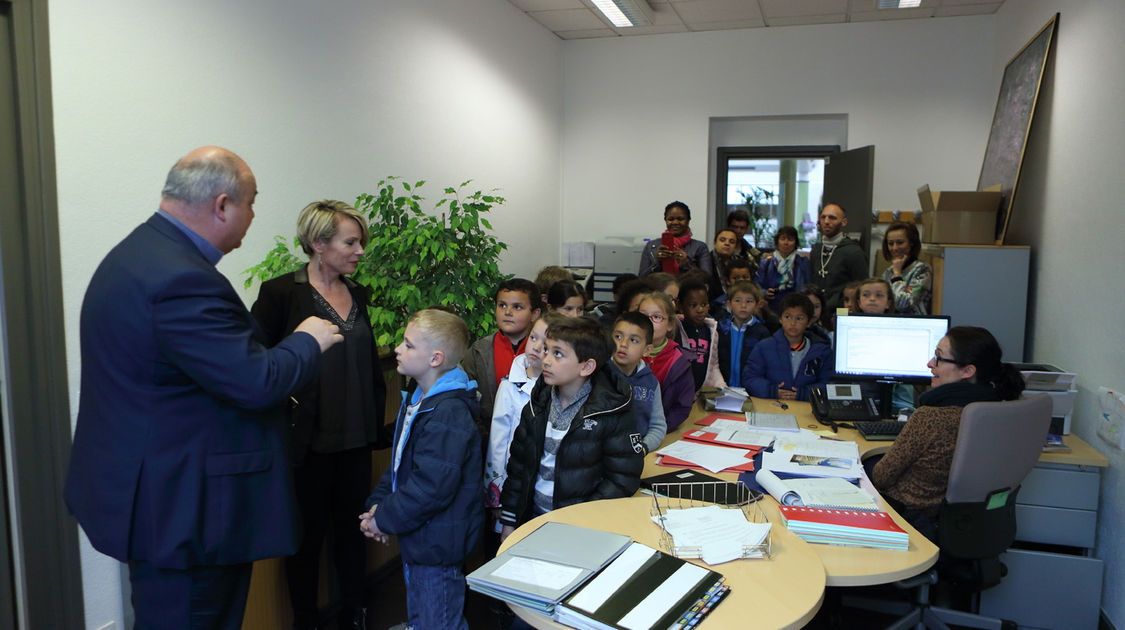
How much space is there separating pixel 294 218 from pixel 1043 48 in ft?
14.4

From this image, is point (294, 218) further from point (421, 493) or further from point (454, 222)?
point (421, 493)

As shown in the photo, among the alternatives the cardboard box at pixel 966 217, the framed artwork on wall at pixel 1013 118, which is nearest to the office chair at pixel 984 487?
the cardboard box at pixel 966 217

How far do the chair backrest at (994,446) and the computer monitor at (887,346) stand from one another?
0.73 m

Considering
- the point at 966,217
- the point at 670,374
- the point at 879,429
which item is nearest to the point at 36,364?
the point at 670,374

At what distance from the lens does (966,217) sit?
446 cm

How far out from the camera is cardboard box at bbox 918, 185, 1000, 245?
14.5ft

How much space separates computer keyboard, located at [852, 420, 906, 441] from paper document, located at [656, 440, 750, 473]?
60cm

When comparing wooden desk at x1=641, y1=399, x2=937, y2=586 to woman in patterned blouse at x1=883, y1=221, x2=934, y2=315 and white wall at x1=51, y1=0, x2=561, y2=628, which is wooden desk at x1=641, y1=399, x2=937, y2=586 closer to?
white wall at x1=51, y1=0, x2=561, y2=628

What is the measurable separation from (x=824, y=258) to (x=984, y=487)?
3335mm

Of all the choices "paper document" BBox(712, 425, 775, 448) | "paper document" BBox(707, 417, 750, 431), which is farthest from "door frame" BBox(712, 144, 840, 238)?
"paper document" BBox(712, 425, 775, 448)

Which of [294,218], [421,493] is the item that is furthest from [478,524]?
[294,218]

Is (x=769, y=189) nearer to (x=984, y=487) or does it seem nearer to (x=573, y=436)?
(x=984, y=487)

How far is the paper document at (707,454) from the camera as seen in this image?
8.09 ft

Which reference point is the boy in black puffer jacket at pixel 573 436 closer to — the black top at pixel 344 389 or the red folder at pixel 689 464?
the red folder at pixel 689 464
